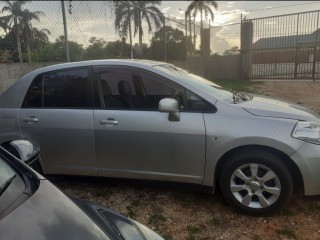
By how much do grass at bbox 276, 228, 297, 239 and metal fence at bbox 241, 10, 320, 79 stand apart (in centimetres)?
1539

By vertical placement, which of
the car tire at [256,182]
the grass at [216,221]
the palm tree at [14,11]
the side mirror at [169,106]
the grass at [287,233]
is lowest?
the grass at [287,233]

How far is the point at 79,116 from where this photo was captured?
405 cm

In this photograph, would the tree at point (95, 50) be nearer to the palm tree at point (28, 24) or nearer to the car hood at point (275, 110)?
the palm tree at point (28, 24)

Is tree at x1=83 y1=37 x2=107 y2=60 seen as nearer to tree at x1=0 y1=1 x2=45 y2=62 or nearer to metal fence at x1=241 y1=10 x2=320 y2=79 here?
tree at x1=0 y1=1 x2=45 y2=62

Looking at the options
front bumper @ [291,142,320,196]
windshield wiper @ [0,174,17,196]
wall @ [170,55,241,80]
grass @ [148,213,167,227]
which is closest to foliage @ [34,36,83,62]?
grass @ [148,213,167,227]

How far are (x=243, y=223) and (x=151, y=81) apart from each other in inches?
68.9

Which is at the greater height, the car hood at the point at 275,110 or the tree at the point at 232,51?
the tree at the point at 232,51

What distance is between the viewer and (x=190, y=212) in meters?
3.79

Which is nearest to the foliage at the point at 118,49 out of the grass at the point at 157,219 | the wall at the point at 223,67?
the grass at the point at 157,219

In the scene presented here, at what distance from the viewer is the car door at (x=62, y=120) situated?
4.06 metres

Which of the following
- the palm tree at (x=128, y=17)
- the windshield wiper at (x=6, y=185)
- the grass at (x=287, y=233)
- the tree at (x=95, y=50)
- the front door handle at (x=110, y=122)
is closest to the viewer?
the windshield wiper at (x=6, y=185)

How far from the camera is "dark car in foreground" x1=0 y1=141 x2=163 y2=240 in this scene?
167 centimetres

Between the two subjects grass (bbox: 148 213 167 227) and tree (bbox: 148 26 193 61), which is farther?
tree (bbox: 148 26 193 61)

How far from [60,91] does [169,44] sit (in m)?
11.7
